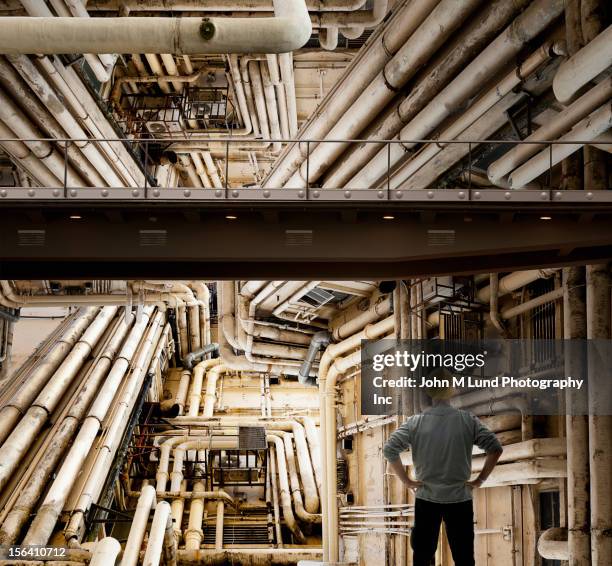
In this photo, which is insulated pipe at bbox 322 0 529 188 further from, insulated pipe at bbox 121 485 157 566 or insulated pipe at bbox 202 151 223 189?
insulated pipe at bbox 202 151 223 189

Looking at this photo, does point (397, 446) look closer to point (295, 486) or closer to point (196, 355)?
point (295, 486)

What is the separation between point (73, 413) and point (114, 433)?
1020 mm

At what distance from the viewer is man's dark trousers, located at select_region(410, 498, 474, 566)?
6176 millimetres

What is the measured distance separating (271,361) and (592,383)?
1278 cm

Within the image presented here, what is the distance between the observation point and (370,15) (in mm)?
13914

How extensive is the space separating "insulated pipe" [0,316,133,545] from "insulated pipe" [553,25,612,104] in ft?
40.7

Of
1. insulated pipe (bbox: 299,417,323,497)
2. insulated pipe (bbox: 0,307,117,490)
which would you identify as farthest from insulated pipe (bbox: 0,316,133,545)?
insulated pipe (bbox: 299,417,323,497)

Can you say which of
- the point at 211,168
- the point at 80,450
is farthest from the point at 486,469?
the point at 211,168

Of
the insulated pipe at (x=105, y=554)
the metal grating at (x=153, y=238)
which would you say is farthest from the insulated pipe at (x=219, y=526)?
the metal grating at (x=153, y=238)

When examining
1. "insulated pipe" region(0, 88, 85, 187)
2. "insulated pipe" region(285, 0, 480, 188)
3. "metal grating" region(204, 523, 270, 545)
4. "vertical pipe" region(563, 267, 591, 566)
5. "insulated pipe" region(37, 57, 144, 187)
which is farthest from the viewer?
"metal grating" region(204, 523, 270, 545)

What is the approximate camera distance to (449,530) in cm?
627

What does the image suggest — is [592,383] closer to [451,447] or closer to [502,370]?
[502,370]

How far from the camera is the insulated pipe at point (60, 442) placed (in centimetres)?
1605

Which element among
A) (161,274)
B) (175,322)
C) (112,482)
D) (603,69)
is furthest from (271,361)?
(603,69)
